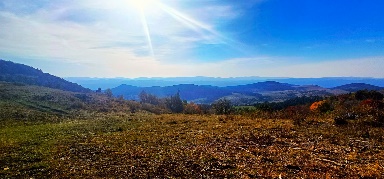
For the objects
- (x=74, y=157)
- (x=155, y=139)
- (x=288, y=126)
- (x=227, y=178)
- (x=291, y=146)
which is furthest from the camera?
(x=288, y=126)

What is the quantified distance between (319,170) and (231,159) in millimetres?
5670

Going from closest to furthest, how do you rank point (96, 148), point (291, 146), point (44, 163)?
1. point (44, 163)
2. point (291, 146)
3. point (96, 148)

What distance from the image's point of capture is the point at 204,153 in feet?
72.5

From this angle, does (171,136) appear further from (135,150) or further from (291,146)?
(291,146)

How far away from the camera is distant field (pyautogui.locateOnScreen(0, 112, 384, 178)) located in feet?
56.7

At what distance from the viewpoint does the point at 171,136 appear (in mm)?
29859

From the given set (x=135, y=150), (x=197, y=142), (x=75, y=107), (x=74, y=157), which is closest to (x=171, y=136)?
(x=197, y=142)

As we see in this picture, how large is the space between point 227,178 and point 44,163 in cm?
1258

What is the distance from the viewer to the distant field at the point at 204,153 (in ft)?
56.7

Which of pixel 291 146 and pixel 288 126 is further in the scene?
pixel 288 126

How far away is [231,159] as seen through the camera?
65.9ft

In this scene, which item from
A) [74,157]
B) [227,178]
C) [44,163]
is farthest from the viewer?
[74,157]

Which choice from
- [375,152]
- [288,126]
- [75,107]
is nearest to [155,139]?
[288,126]

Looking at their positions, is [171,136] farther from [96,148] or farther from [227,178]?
[227,178]
